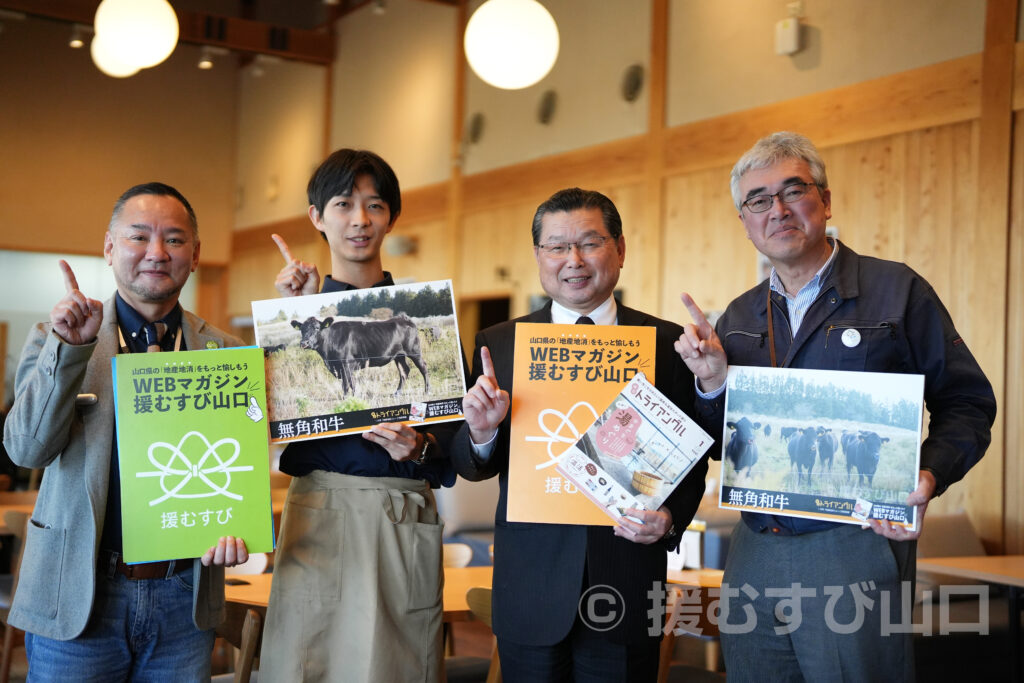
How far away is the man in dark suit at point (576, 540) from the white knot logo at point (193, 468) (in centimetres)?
52

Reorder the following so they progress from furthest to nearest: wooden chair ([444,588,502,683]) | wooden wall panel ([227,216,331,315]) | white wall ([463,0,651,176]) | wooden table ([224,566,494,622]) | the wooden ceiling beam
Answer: wooden wall panel ([227,216,331,315]) → the wooden ceiling beam → white wall ([463,0,651,176]) → wooden table ([224,566,494,622]) → wooden chair ([444,588,502,683])

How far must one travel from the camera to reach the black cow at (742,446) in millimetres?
2043

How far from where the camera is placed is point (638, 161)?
7.59m

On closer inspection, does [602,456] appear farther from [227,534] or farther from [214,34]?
[214,34]

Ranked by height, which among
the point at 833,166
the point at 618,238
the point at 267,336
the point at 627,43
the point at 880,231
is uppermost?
the point at 627,43

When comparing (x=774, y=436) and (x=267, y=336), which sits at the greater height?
(x=267, y=336)

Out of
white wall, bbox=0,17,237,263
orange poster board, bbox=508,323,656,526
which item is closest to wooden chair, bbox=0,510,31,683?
orange poster board, bbox=508,323,656,526

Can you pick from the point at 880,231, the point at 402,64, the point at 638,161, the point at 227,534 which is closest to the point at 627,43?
the point at 638,161

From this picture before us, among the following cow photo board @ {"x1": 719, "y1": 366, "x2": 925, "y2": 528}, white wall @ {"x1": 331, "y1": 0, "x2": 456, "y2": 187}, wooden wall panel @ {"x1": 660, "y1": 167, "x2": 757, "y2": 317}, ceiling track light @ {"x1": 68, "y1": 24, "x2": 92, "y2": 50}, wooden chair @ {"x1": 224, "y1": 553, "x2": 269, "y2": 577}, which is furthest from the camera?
white wall @ {"x1": 331, "y1": 0, "x2": 456, "y2": 187}

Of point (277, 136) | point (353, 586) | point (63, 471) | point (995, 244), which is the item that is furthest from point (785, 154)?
point (277, 136)

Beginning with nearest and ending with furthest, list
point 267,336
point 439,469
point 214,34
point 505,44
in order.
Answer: point 267,336 → point 439,469 → point 505,44 → point 214,34

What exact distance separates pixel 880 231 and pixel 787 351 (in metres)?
4.11

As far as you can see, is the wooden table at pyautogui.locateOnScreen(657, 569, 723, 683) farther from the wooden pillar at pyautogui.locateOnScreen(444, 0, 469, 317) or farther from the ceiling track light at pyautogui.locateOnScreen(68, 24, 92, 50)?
the ceiling track light at pyautogui.locateOnScreen(68, 24, 92, 50)

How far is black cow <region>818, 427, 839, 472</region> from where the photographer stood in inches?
78.6
